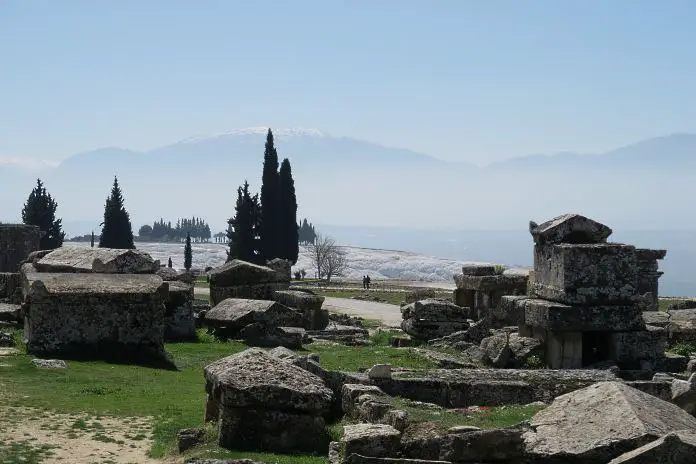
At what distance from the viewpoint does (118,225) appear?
252ft

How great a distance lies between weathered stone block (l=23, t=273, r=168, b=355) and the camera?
1925 cm

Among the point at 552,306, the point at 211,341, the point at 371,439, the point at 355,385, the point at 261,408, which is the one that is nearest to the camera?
the point at 371,439

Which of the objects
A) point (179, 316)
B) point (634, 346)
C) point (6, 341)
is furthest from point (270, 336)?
point (634, 346)

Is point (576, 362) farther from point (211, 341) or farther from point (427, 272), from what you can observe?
point (427, 272)

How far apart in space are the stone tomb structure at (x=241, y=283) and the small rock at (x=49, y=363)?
34.6ft

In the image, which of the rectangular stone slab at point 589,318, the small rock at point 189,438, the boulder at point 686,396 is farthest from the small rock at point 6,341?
the boulder at point 686,396

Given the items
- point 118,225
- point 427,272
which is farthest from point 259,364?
point 427,272

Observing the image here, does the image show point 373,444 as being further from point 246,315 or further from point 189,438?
point 246,315

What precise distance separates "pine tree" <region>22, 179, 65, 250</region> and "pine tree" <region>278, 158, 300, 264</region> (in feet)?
55.0

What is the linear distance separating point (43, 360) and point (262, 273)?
1133 cm

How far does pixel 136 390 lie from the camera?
15445mm

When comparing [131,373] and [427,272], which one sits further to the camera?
[427,272]

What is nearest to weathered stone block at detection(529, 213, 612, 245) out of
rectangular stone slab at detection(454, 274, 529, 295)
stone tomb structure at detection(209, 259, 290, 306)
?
rectangular stone slab at detection(454, 274, 529, 295)

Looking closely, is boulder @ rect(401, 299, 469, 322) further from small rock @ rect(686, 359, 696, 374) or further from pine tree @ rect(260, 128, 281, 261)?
pine tree @ rect(260, 128, 281, 261)
